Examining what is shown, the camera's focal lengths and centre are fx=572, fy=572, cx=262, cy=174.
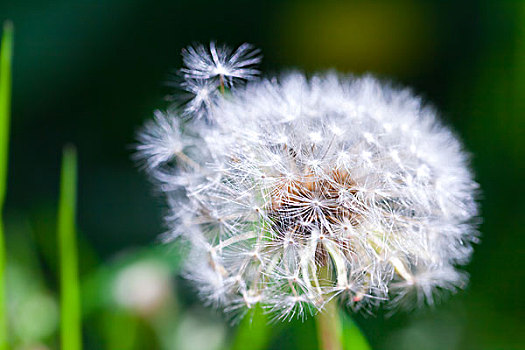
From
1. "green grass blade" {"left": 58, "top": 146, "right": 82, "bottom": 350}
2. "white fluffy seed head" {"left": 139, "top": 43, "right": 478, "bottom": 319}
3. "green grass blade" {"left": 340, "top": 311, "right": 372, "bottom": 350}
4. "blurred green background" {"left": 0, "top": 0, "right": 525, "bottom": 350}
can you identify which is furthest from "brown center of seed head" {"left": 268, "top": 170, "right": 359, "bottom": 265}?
"blurred green background" {"left": 0, "top": 0, "right": 525, "bottom": 350}

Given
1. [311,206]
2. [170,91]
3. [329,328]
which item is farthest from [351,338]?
[170,91]

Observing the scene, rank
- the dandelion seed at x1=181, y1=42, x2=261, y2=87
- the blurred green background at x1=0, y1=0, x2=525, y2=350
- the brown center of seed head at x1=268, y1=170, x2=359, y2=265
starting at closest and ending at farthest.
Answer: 1. the brown center of seed head at x1=268, y1=170, x2=359, y2=265
2. the dandelion seed at x1=181, y1=42, x2=261, y2=87
3. the blurred green background at x1=0, y1=0, x2=525, y2=350

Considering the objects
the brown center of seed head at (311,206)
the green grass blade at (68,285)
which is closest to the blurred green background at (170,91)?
the green grass blade at (68,285)

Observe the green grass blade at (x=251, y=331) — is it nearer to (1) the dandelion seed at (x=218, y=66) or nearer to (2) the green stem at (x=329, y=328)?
(2) the green stem at (x=329, y=328)

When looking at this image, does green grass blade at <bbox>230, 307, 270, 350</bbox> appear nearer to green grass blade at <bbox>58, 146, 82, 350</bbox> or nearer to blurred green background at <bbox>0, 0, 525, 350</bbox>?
green grass blade at <bbox>58, 146, 82, 350</bbox>

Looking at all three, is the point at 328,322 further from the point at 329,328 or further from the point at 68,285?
the point at 68,285

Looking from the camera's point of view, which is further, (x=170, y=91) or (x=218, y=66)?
(x=170, y=91)

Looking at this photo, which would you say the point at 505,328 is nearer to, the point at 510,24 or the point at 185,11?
the point at 510,24
